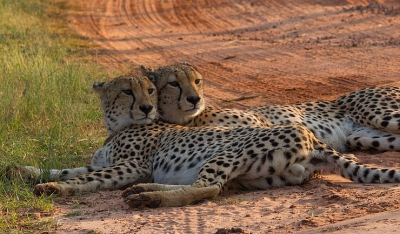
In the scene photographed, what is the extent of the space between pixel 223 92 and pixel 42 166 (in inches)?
145

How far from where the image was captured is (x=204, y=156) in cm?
591

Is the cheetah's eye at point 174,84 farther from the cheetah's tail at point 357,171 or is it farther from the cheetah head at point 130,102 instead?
the cheetah's tail at point 357,171

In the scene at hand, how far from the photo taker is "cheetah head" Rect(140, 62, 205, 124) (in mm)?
6680

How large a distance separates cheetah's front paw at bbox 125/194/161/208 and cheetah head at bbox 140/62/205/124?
160 centimetres

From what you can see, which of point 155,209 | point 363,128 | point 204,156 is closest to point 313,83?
point 363,128

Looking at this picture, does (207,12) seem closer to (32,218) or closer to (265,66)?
(265,66)

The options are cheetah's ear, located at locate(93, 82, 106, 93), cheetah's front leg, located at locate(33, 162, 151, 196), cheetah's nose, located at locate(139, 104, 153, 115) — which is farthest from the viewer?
cheetah's ear, located at locate(93, 82, 106, 93)

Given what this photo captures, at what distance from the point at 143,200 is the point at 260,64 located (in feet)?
20.9

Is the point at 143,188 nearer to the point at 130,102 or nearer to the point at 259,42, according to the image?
the point at 130,102

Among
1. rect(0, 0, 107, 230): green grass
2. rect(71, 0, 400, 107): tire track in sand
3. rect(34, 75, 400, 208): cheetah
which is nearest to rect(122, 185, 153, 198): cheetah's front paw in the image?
rect(34, 75, 400, 208): cheetah

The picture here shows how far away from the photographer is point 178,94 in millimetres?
6742

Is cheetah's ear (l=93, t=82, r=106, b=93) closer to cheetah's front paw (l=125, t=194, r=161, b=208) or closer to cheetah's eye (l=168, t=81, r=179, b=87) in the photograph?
cheetah's eye (l=168, t=81, r=179, b=87)

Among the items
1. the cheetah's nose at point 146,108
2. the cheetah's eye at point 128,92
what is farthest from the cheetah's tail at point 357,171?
the cheetah's eye at point 128,92

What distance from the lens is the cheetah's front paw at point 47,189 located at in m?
5.61
